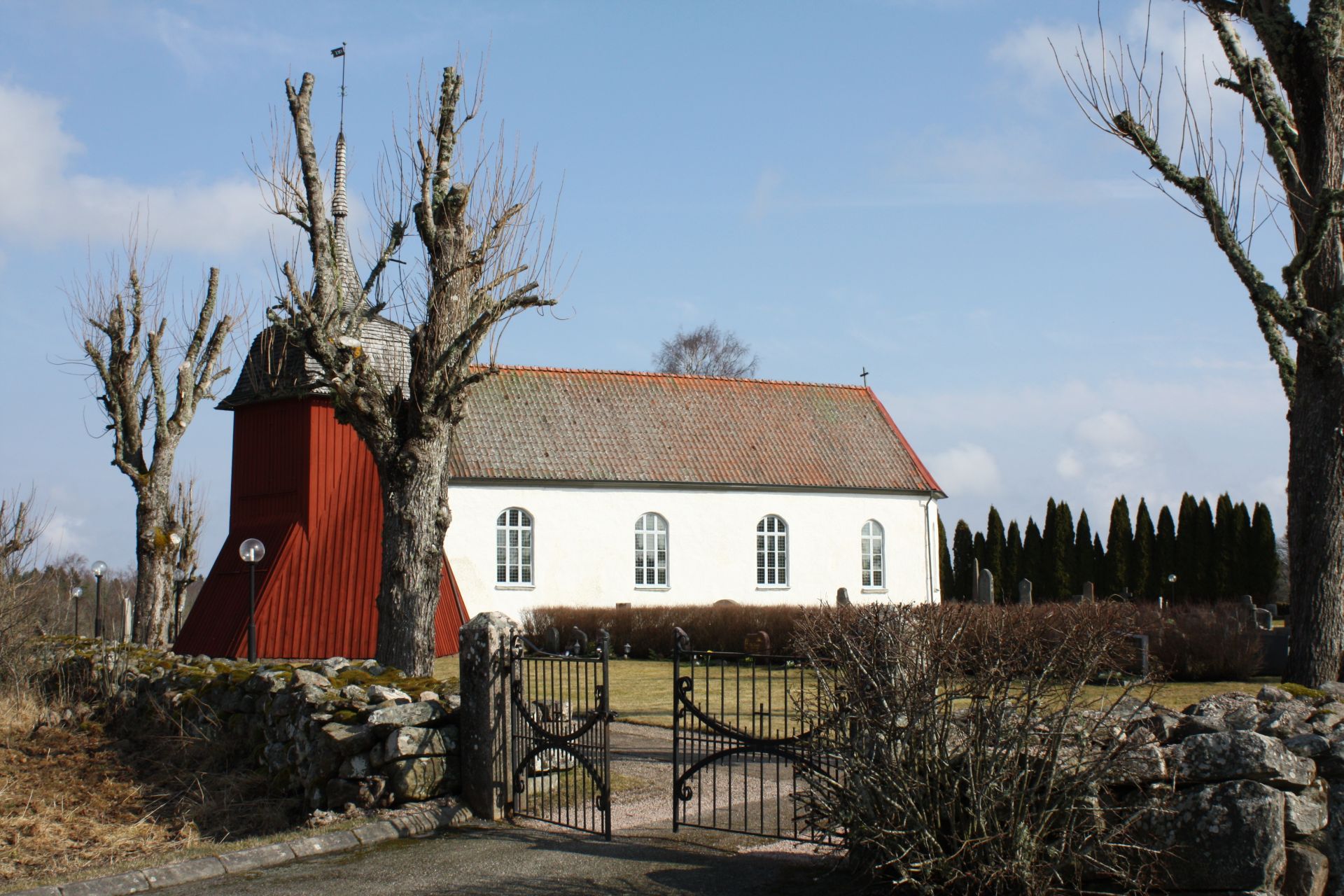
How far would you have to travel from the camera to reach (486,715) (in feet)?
27.6

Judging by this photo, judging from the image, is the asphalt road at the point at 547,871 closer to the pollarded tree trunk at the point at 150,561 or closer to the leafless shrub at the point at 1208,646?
the leafless shrub at the point at 1208,646

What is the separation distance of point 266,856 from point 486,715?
5.87ft

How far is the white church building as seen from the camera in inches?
1077

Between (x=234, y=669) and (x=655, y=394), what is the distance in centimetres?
2038

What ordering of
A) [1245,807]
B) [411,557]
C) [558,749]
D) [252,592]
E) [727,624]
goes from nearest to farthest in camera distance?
[1245,807]
[558,749]
[411,557]
[252,592]
[727,624]

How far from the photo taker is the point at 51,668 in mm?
14312

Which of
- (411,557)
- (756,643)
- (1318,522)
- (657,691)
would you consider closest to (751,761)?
(411,557)

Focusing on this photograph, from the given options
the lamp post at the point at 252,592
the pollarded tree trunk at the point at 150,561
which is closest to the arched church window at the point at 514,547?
the lamp post at the point at 252,592

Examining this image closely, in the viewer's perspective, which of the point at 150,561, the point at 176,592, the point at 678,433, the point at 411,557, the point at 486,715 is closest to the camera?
the point at 486,715

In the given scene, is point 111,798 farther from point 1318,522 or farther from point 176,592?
point 176,592

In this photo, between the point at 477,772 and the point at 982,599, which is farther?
the point at 982,599

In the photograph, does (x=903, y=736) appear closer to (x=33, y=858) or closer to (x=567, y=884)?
(x=567, y=884)

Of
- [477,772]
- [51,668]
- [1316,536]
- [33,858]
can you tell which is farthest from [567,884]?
[51,668]

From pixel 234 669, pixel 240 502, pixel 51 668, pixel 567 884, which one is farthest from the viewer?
pixel 240 502
